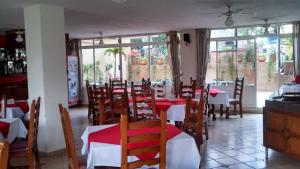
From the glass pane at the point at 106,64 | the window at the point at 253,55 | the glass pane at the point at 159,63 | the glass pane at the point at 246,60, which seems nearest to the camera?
the window at the point at 253,55

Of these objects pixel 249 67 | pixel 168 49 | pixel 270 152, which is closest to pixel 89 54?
pixel 168 49

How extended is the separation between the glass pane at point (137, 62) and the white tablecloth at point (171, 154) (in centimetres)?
801

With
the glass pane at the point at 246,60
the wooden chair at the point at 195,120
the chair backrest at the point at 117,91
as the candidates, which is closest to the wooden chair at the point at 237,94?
the glass pane at the point at 246,60

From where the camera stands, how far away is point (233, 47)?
9492 millimetres

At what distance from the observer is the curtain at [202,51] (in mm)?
9344

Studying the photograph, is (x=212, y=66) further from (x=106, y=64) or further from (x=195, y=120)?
(x=195, y=120)

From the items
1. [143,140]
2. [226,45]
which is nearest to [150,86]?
[226,45]

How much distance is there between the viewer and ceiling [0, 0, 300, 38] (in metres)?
5.40

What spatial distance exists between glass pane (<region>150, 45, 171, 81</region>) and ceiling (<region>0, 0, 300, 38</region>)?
222cm

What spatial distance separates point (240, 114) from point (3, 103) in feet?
20.1
